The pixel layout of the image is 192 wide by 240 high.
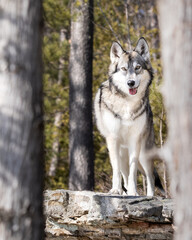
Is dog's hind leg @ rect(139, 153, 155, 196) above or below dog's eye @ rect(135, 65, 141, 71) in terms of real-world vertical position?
below

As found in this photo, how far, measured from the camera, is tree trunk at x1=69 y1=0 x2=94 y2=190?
930cm

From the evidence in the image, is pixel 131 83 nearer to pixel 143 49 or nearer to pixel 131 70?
pixel 131 70

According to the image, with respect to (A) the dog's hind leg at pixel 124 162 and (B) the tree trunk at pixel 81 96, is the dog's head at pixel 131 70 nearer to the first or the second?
(A) the dog's hind leg at pixel 124 162

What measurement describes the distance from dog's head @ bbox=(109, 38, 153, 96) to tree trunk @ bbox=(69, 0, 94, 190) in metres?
3.18

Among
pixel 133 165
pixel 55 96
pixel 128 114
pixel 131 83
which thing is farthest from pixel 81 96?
pixel 55 96

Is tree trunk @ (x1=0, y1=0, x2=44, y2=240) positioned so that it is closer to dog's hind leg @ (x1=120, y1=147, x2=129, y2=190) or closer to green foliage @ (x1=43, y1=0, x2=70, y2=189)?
dog's hind leg @ (x1=120, y1=147, x2=129, y2=190)

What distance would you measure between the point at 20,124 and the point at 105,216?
229cm

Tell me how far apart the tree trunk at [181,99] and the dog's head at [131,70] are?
3.36 m

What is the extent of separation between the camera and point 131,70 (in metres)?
5.95

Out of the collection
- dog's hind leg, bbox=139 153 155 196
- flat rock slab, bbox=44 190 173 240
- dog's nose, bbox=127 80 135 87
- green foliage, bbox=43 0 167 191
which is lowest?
flat rock slab, bbox=44 190 173 240

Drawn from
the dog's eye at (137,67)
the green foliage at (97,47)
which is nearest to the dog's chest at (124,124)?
the dog's eye at (137,67)

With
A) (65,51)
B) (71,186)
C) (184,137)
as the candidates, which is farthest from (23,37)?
(65,51)

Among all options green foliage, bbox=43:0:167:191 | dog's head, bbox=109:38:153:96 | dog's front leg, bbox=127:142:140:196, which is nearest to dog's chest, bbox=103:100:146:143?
dog's front leg, bbox=127:142:140:196

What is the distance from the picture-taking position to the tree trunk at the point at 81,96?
30.5ft
